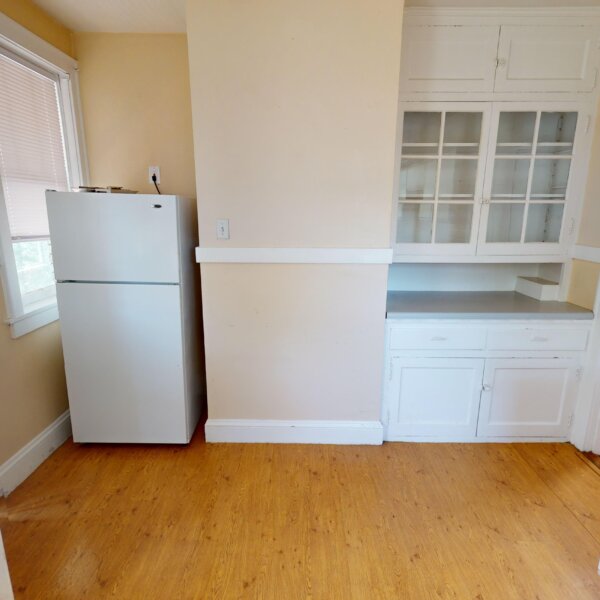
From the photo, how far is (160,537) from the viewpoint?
1587 mm

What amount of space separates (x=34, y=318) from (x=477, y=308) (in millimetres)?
2486

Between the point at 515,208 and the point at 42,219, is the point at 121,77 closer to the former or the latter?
the point at 42,219

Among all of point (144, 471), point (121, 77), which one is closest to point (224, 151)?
point (121, 77)

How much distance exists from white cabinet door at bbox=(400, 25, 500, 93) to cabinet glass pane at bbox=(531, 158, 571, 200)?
58cm

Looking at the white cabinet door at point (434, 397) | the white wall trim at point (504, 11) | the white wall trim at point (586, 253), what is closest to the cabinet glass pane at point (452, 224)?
the white wall trim at point (586, 253)

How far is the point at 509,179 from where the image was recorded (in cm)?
230

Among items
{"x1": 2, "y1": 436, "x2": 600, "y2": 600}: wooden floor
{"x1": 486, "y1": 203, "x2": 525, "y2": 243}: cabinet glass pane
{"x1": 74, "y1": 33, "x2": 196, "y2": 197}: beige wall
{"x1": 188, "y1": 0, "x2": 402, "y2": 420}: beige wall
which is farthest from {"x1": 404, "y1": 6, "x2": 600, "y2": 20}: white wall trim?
{"x1": 2, "y1": 436, "x2": 600, "y2": 600}: wooden floor

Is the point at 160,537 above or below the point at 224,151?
below

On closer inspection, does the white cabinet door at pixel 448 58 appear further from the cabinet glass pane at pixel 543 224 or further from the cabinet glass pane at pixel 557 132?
the cabinet glass pane at pixel 543 224

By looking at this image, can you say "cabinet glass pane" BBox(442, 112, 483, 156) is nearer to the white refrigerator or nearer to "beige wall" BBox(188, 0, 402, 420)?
"beige wall" BBox(188, 0, 402, 420)

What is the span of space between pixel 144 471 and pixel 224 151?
1.75 meters

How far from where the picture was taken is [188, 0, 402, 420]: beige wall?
1.79 m

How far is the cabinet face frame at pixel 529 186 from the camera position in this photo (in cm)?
209

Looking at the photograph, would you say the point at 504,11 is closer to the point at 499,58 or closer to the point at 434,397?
the point at 499,58
